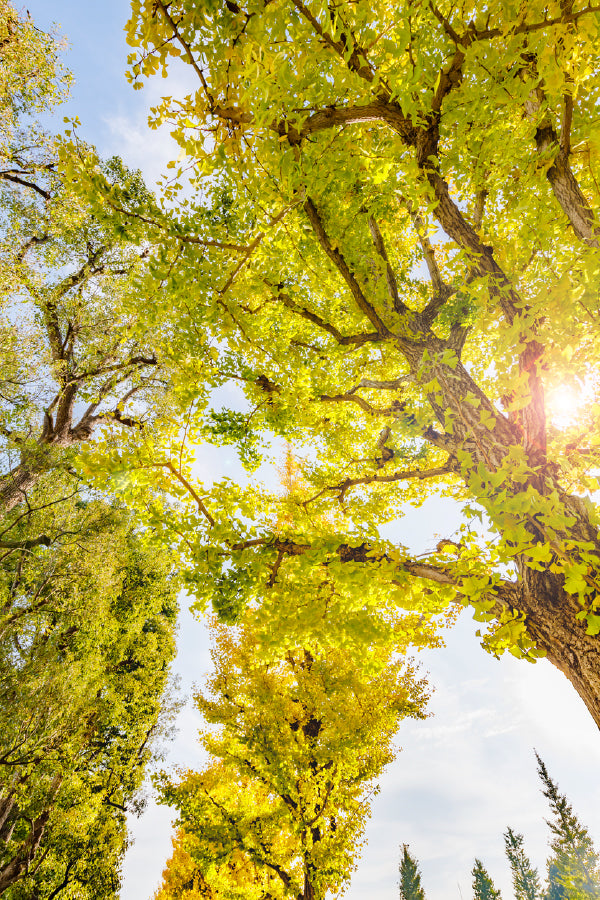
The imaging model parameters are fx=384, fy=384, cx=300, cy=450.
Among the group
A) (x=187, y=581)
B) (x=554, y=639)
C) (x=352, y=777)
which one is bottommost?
(x=352, y=777)

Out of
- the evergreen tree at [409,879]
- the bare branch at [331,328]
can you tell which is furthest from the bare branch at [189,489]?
the evergreen tree at [409,879]

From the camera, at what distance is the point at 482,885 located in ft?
116

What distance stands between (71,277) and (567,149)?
32.5ft

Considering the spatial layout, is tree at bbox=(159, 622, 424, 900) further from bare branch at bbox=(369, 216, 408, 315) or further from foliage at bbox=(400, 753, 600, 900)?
foliage at bbox=(400, 753, 600, 900)

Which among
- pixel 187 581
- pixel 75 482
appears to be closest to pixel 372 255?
pixel 187 581

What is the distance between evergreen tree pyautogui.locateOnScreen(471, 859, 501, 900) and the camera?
3400 cm

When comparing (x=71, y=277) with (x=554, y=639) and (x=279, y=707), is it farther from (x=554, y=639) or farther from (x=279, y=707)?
(x=554, y=639)

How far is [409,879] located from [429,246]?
49350 millimetres

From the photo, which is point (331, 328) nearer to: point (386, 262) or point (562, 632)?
point (386, 262)

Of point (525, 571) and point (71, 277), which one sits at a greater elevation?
point (71, 277)

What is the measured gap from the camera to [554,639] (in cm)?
233

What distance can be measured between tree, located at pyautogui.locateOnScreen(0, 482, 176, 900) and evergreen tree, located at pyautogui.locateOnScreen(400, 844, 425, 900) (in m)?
38.1

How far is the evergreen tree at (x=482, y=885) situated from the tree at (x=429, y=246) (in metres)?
50.4

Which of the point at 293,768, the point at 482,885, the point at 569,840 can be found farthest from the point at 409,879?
the point at 293,768
